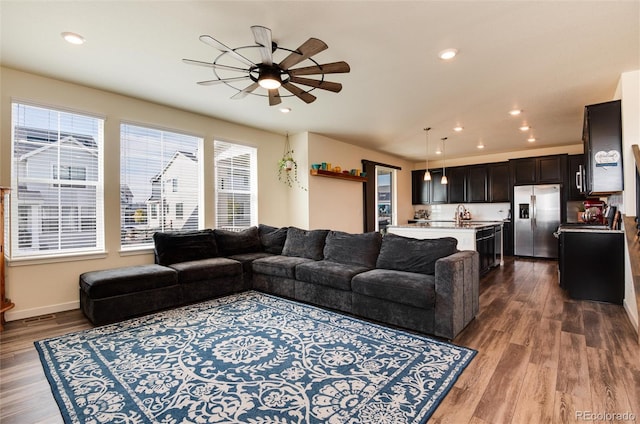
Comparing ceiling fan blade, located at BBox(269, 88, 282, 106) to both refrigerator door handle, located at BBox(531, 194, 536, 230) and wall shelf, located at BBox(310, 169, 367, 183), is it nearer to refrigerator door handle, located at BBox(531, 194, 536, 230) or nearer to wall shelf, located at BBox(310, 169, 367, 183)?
→ wall shelf, located at BBox(310, 169, 367, 183)

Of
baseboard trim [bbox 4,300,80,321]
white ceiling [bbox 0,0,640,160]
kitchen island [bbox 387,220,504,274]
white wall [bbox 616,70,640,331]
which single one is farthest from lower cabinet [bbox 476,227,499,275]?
baseboard trim [bbox 4,300,80,321]

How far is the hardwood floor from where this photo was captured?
1813 mm

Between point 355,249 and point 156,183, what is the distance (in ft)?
9.93

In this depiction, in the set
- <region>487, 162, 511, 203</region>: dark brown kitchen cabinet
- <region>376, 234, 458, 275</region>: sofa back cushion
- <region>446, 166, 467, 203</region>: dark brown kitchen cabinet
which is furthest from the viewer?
<region>446, 166, 467, 203</region>: dark brown kitchen cabinet

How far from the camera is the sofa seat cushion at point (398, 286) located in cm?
287

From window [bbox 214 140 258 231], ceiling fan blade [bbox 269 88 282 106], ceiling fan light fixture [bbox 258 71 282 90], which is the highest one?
ceiling fan blade [bbox 269 88 282 106]

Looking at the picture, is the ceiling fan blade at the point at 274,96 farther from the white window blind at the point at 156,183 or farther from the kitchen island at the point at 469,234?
the kitchen island at the point at 469,234

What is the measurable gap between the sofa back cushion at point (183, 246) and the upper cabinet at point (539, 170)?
22.9 ft

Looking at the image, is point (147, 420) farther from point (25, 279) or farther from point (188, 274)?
point (25, 279)

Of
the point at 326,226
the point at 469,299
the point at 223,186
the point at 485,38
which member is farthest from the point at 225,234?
the point at 485,38

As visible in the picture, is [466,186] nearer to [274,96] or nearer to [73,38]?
[274,96]

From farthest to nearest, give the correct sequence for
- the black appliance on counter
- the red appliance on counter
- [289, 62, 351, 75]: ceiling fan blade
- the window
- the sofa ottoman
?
the red appliance on counter < the window < the black appliance on counter < the sofa ottoman < [289, 62, 351, 75]: ceiling fan blade

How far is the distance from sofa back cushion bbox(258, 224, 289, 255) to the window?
0.58 m

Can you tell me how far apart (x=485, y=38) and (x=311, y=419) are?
3235 millimetres
